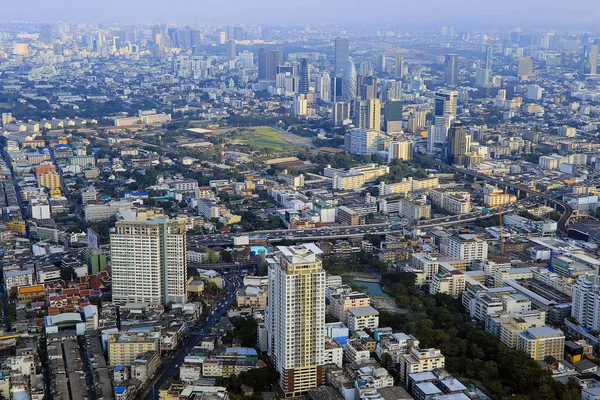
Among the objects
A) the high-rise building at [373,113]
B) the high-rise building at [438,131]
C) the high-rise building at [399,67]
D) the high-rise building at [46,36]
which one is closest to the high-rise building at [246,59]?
the high-rise building at [399,67]

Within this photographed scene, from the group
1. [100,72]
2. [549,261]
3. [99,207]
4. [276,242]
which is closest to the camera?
[549,261]

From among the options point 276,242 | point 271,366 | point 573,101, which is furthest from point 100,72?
point 271,366

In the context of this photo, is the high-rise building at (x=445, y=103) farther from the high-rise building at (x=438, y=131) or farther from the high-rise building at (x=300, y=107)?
the high-rise building at (x=300, y=107)

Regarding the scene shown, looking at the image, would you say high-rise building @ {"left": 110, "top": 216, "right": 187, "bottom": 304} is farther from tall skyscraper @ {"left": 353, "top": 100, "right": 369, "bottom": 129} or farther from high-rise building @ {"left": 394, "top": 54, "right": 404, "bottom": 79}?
high-rise building @ {"left": 394, "top": 54, "right": 404, "bottom": 79}

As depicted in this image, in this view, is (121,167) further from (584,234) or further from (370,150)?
(584,234)

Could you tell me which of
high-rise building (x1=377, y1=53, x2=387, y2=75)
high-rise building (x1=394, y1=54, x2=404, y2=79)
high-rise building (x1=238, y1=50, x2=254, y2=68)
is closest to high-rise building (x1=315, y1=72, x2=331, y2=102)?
high-rise building (x1=394, y1=54, x2=404, y2=79)

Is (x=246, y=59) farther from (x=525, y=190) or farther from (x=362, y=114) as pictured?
(x=525, y=190)
